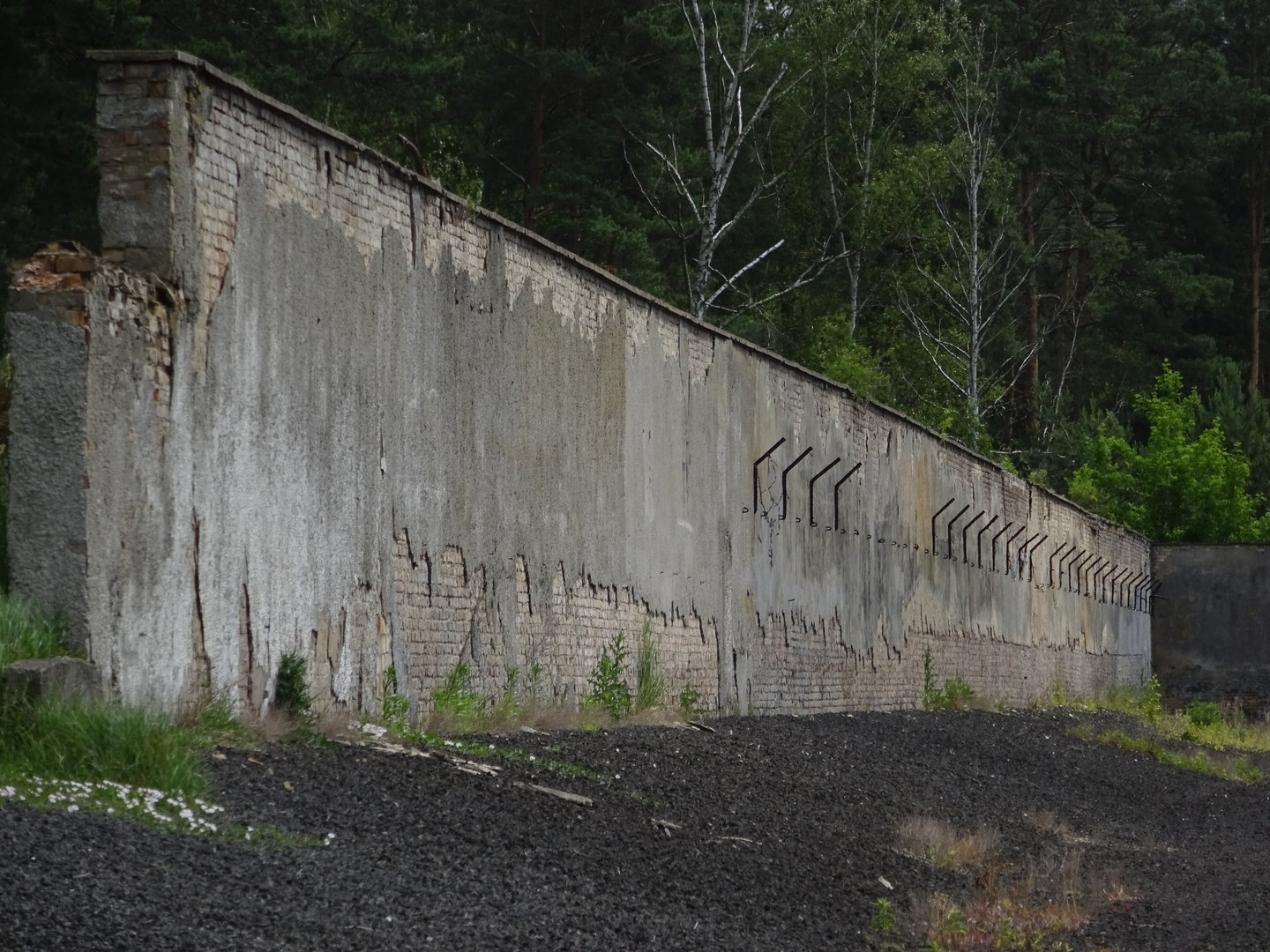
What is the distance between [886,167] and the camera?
40062 millimetres

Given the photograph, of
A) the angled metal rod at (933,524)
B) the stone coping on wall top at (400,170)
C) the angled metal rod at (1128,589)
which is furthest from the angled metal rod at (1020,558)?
the angled metal rod at (1128,589)

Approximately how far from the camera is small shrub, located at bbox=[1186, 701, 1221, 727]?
30.0 m

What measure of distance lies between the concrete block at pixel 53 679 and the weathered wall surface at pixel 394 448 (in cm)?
16

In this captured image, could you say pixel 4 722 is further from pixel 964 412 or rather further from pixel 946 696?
pixel 964 412

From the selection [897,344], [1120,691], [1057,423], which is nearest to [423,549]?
[1120,691]

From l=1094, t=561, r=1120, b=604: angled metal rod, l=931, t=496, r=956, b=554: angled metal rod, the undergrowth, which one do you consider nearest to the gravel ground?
the undergrowth

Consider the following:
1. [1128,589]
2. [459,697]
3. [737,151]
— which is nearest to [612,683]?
[459,697]

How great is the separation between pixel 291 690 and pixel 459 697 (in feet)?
6.22

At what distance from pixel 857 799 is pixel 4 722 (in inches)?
240

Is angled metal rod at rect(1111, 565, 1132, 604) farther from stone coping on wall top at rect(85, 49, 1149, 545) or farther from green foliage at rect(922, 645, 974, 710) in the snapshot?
stone coping on wall top at rect(85, 49, 1149, 545)

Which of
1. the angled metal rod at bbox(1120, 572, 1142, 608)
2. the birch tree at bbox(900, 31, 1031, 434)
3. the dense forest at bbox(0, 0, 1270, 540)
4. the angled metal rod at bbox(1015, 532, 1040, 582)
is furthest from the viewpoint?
the birch tree at bbox(900, 31, 1031, 434)

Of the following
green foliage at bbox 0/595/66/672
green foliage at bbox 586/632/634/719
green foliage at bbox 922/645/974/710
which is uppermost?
green foliage at bbox 0/595/66/672

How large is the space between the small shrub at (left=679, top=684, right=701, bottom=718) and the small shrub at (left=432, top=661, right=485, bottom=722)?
358 centimetres

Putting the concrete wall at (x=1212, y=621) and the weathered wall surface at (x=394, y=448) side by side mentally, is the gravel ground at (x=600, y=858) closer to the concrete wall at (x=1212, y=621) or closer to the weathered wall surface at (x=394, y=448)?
the weathered wall surface at (x=394, y=448)
